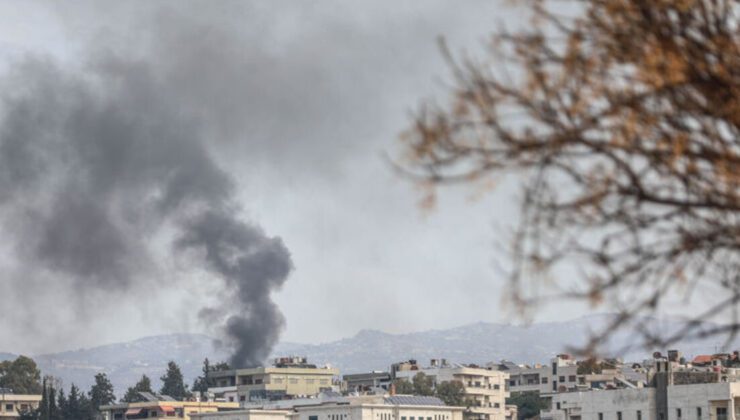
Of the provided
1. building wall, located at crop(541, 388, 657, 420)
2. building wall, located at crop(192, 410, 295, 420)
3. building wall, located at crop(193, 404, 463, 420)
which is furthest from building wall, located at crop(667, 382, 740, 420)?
building wall, located at crop(192, 410, 295, 420)

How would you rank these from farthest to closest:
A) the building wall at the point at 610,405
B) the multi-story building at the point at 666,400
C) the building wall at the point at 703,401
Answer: the building wall at the point at 610,405
the multi-story building at the point at 666,400
the building wall at the point at 703,401

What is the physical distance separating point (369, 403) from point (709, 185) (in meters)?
173

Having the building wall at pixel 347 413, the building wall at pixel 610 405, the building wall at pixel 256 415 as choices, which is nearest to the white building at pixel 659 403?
the building wall at pixel 610 405

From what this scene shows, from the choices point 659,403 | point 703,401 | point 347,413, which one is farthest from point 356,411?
point 703,401

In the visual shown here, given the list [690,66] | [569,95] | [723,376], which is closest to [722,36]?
[690,66]

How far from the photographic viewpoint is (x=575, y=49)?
47.6ft

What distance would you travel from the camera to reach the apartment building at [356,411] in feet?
600

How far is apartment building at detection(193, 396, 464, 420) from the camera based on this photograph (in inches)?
7199

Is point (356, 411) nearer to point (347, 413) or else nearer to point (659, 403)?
point (347, 413)

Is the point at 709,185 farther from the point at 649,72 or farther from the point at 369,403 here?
the point at 369,403

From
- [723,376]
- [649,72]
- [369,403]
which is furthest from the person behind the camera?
[369,403]

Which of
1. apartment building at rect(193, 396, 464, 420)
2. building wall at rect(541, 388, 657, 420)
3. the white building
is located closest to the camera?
the white building

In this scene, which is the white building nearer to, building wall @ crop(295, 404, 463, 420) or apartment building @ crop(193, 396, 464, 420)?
building wall @ crop(295, 404, 463, 420)

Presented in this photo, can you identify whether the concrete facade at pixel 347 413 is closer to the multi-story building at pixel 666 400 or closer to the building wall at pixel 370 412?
the building wall at pixel 370 412
